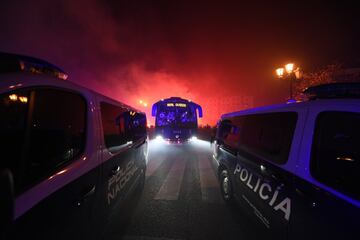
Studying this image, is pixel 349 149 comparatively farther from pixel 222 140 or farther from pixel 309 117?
pixel 222 140

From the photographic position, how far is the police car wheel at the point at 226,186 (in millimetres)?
3839

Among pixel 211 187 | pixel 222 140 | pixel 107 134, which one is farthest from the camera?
pixel 211 187

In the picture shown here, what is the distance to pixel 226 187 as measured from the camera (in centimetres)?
410

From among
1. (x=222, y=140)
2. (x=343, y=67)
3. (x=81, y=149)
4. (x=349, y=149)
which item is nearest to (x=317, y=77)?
(x=343, y=67)

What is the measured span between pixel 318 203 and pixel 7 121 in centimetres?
263

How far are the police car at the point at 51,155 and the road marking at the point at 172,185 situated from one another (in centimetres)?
208

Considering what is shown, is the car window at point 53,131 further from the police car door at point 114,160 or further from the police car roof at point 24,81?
the police car door at point 114,160

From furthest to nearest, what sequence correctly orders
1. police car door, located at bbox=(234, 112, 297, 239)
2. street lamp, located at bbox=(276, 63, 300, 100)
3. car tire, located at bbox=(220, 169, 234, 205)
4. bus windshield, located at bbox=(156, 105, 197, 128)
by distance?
bus windshield, located at bbox=(156, 105, 197, 128)
street lamp, located at bbox=(276, 63, 300, 100)
car tire, located at bbox=(220, 169, 234, 205)
police car door, located at bbox=(234, 112, 297, 239)

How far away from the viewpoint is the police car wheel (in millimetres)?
3839

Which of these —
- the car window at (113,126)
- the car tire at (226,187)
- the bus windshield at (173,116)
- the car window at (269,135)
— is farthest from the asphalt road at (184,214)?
the bus windshield at (173,116)

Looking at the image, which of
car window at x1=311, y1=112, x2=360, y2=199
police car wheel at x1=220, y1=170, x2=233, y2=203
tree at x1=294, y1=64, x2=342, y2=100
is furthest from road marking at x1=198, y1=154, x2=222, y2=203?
tree at x1=294, y1=64, x2=342, y2=100

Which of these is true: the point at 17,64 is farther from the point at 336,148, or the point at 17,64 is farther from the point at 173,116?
the point at 173,116

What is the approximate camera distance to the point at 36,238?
1333mm

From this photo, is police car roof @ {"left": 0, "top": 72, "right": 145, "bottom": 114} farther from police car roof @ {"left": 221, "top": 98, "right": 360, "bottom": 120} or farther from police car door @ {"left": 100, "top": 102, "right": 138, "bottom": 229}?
police car roof @ {"left": 221, "top": 98, "right": 360, "bottom": 120}
